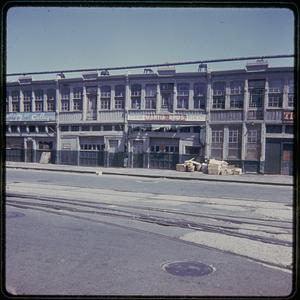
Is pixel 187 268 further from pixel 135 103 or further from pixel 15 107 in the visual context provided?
pixel 15 107

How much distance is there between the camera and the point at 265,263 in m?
5.51

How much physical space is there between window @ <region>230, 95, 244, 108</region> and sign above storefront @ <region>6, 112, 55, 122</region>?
1471 centimetres

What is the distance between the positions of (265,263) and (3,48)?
4751 mm

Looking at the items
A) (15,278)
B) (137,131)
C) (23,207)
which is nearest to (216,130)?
(137,131)

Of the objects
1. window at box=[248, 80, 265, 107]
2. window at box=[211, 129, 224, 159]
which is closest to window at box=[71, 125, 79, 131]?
window at box=[211, 129, 224, 159]

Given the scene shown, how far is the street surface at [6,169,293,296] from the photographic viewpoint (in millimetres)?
4570

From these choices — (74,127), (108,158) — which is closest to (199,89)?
(108,158)

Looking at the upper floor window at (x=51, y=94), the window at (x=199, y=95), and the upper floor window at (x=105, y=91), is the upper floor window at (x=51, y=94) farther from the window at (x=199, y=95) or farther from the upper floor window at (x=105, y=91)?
the window at (x=199, y=95)

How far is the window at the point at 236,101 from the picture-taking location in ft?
85.3

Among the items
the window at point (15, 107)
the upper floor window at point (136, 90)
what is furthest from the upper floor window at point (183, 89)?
the window at point (15, 107)

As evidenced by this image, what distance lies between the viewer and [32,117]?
30.3m

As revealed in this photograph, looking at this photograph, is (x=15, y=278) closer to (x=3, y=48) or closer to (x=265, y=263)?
(x=3, y=48)

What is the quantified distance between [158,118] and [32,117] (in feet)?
36.3

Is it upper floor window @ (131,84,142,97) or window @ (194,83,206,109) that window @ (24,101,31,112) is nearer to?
upper floor window @ (131,84,142,97)
